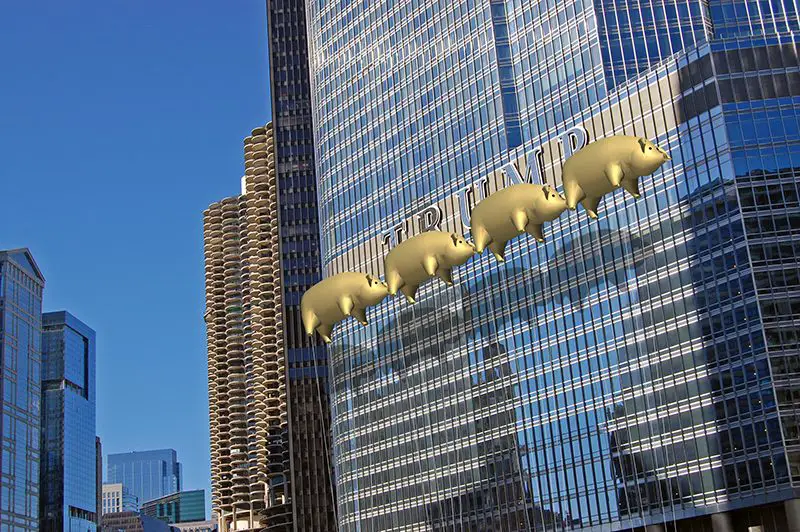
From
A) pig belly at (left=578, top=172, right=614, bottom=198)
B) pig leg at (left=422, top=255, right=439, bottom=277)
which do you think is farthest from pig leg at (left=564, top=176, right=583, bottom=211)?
pig leg at (left=422, top=255, right=439, bottom=277)

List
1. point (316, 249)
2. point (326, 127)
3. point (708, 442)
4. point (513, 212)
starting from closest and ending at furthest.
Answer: point (513, 212), point (708, 442), point (326, 127), point (316, 249)

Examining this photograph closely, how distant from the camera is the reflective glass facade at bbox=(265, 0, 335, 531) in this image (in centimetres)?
16825

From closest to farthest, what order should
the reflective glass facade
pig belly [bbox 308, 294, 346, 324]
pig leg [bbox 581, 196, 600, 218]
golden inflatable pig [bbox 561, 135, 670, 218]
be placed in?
1. golden inflatable pig [bbox 561, 135, 670, 218]
2. pig leg [bbox 581, 196, 600, 218]
3. pig belly [bbox 308, 294, 346, 324]
4. the reflective glass facade

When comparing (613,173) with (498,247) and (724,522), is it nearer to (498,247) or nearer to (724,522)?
(498,247)

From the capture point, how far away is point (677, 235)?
9612 cm

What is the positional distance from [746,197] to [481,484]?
127 ft

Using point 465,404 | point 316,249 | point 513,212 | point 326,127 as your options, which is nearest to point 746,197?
point 465,404

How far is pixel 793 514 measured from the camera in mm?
84875

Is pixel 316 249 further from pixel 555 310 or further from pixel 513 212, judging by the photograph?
pixel 513 212

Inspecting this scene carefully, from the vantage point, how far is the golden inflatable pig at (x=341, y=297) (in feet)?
171

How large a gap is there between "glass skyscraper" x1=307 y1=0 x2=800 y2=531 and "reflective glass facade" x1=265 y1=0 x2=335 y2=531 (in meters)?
34.3

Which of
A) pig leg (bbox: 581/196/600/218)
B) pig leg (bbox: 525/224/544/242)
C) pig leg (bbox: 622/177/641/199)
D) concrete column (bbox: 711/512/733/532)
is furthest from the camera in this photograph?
concrete column (bbox: 711/512/733/532)

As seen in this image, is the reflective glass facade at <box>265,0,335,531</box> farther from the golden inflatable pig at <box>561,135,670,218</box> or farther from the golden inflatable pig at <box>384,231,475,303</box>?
the golden inflatable pig at <box>561,135,670,218</box>

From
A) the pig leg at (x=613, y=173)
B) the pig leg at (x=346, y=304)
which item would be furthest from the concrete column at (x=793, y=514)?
the pig leg at (x=346, y=304)
